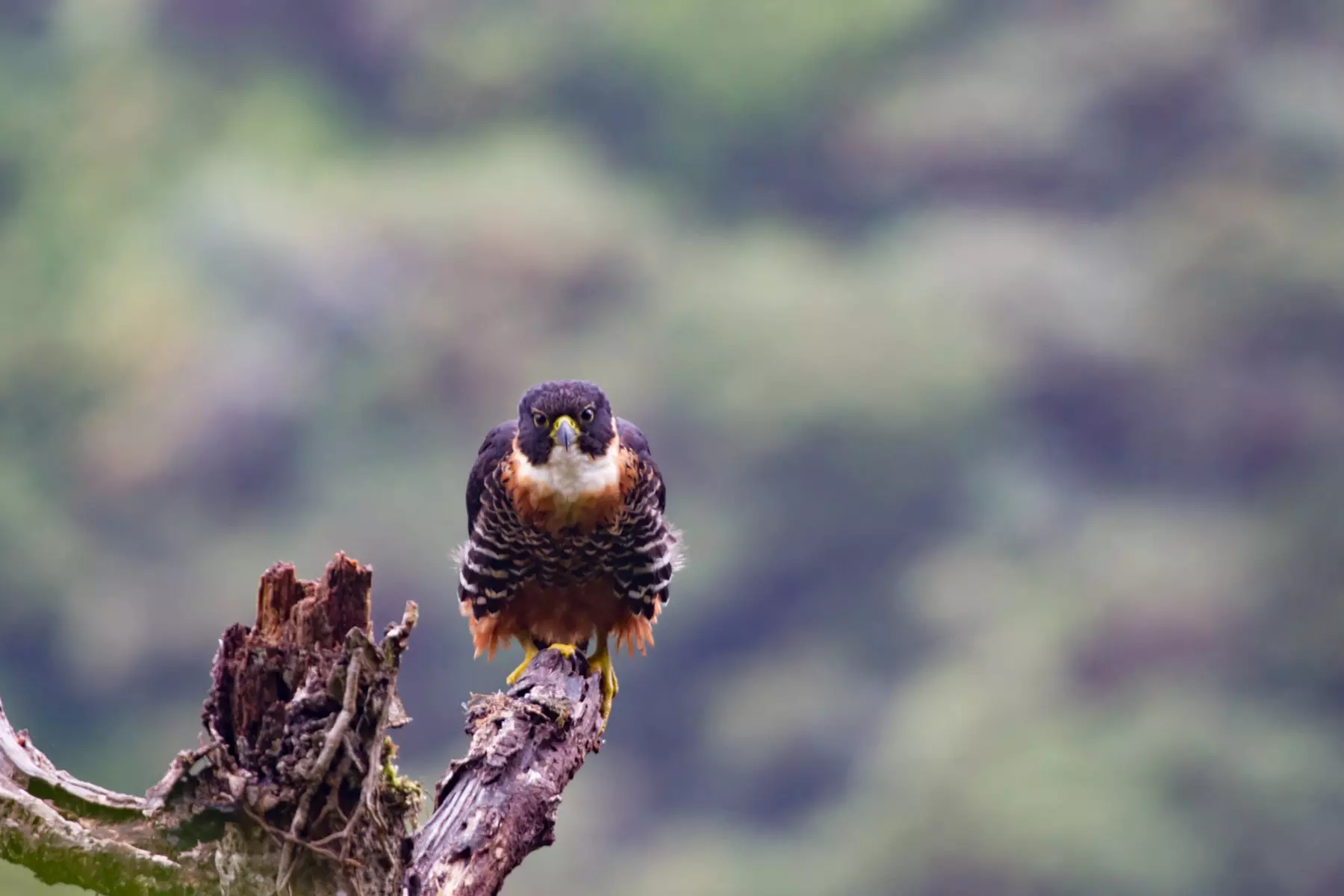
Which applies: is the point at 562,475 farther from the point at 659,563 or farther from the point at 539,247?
the point at 539,247

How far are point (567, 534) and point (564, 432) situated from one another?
0.34 m

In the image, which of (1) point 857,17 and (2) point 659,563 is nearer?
(2) point 659,563

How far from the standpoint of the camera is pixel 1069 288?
13383 millimetres

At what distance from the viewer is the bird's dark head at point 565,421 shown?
14.0 feet

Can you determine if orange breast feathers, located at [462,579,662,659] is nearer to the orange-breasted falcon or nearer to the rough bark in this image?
the orange-breasted falcon

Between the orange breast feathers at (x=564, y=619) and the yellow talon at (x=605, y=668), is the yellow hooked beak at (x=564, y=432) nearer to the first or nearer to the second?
the orange breast feathers at (x=564, y=619)

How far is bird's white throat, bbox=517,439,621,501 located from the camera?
4266mm

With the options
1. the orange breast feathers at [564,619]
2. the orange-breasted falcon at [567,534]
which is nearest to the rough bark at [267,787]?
the orange-breasted falcon at [567,534]

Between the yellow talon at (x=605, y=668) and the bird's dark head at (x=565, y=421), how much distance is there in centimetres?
73

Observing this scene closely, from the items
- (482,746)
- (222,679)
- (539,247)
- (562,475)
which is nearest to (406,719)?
(222,679)

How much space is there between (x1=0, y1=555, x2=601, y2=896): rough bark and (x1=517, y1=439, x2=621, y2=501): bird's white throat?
179cm

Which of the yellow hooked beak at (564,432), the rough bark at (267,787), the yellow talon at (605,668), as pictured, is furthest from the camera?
the yellow talon at (605,668)

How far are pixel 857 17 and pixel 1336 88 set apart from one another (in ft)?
16.1

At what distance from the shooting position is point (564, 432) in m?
4.23
